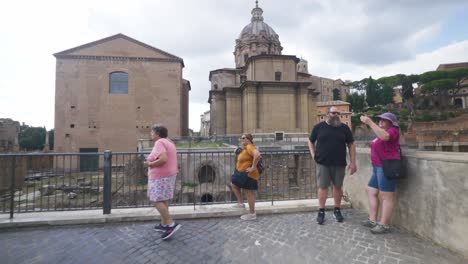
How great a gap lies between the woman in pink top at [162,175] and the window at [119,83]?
2500 centimetres

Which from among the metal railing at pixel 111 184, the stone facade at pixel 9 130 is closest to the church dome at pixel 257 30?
the metal railing at pixel 111 184

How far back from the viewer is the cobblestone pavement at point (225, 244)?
8.50ft

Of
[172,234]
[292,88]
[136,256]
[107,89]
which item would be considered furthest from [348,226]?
[107,89]

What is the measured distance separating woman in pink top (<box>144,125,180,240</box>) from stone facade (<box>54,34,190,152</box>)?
72.3ft

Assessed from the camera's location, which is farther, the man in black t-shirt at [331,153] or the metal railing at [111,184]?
the metal railing at [111,184]

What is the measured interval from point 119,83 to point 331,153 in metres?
27.1

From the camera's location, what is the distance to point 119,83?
24.5m

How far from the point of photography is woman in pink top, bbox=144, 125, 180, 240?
3.10 metres

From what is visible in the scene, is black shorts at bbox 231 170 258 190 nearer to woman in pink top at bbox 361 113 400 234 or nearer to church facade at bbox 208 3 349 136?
woman in pink top at bbox 361 113 400 234

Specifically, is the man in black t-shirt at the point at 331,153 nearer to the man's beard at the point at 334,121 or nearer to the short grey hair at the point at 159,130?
the man's beard at the point at 334,121

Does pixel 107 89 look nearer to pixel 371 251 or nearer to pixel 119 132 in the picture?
pixel 119 132

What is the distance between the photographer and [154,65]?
81.6 ft

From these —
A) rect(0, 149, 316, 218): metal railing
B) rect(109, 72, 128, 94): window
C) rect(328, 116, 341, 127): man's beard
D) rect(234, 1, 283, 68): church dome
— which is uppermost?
rect(234, 1, 283, 68): church dome

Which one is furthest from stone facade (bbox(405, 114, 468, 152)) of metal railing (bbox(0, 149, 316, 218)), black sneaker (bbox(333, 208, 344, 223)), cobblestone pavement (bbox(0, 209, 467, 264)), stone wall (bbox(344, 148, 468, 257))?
cobblestone pavement (bbox(0, 209, 467, 264))
